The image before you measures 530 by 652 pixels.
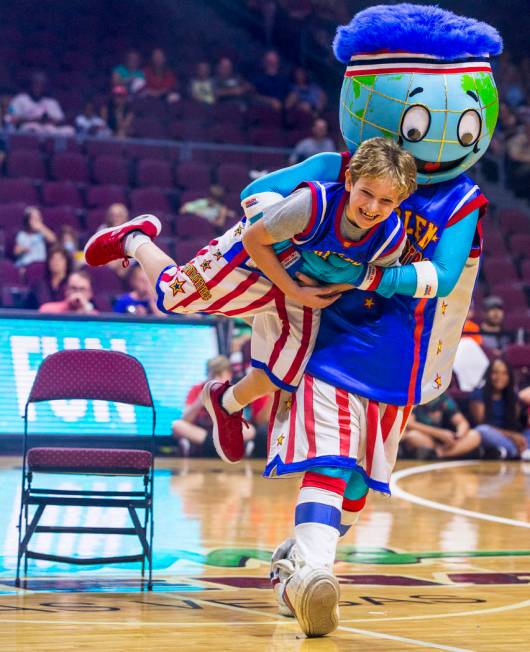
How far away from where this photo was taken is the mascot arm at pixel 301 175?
3.99 meters

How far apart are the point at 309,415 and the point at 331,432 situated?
0.09m

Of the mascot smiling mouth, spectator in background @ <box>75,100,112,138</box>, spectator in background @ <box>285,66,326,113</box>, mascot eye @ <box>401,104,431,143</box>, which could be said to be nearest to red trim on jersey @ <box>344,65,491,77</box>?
mascot eye @ <box>401,104,431,143</box>

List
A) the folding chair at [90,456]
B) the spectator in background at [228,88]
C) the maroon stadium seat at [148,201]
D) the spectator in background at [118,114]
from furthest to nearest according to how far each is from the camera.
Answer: the spectator in background at [228,88] → the spectator in background at [118,114] → the maroon stadium seat at [148,201] → the folding chair at [90,456]

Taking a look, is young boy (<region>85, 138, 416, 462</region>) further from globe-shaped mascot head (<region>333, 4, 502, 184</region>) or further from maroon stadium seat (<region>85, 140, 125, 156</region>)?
maroon stadium seat (<region>85, 140, 125, 156</region>)

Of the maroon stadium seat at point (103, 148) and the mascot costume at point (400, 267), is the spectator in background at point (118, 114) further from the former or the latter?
the mascot costume at point (400, 267)

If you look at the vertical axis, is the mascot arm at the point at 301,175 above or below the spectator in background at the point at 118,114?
below

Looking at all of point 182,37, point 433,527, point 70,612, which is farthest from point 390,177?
point 182,37

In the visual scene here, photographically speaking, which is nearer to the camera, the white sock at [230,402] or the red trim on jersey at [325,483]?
the red trim on jersey at [325,483]

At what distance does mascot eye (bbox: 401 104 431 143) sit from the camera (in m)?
4.00

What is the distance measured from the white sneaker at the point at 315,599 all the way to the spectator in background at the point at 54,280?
252 inches

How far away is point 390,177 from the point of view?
3.66 m

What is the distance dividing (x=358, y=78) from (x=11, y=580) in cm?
226

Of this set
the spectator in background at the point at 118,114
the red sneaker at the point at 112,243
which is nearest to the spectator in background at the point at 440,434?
the spectator in background at the point at 118,114

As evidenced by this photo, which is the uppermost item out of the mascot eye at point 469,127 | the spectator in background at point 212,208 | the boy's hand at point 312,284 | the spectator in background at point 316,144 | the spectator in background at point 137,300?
the spectator in background at point 316,144
